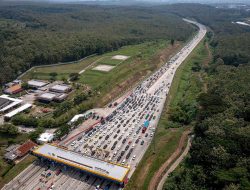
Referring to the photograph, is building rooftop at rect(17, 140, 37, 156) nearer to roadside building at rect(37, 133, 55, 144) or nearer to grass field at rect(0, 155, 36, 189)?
grass field at rect(0, 155, 36, 189)

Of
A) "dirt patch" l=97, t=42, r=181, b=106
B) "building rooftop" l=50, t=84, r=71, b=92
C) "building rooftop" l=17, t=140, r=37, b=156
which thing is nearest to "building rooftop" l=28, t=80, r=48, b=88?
"building rooftop" l=50, t=84, r=71, b=92

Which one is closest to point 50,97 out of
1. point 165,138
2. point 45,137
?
point 45,137

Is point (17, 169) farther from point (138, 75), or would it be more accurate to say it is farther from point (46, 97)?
point (138, 75)

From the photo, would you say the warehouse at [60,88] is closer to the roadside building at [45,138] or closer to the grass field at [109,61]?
the roadside building at [45,138]

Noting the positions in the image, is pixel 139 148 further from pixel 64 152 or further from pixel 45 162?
pixel 45 162

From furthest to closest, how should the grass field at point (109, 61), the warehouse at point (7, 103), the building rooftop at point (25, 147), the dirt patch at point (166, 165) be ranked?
the grass field at point (109, 61) < the warehouse at point (7, 103) < the building rooftop at point (25, 147) < the dirt patch at point (166, 165)

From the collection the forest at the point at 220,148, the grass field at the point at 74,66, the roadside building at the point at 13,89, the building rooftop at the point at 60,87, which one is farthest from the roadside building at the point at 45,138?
the grass field at the point at 74,66
